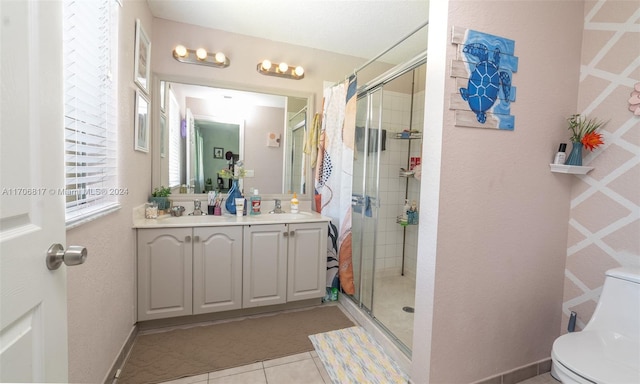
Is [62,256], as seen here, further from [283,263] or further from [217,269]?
[283,263]

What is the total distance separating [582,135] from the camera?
1.51 meters

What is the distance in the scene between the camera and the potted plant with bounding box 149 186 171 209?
219 cm

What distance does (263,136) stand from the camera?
8.57 feet

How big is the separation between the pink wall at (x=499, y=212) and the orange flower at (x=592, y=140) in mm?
123

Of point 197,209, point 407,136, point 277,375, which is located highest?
point 407,136

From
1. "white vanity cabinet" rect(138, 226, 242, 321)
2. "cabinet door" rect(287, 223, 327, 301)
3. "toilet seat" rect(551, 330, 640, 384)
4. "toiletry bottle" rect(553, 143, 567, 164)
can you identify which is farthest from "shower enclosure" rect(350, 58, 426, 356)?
"white vanity cabinet" rect(138, 226, 242, 321)

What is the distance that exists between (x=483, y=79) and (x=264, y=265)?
1.91 metres

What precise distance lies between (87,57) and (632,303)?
2635mm

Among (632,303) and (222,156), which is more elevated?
(222,156)

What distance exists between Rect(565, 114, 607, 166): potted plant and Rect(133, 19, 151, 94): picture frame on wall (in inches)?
105

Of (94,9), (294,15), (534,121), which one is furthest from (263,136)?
(534,121)

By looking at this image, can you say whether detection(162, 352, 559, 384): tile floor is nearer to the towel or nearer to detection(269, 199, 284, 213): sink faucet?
detection(269, 199, 284, 213): sink faucet

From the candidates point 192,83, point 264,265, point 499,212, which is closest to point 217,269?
point 264,265

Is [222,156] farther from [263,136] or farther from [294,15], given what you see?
[294,15]
